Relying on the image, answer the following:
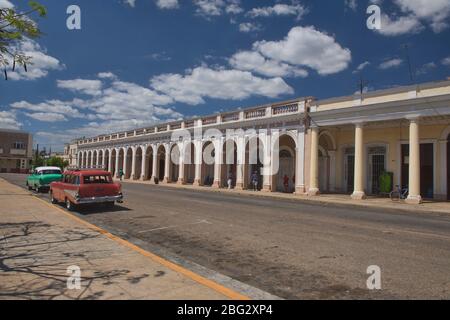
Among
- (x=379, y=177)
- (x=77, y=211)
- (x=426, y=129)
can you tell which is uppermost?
(x=426, y=129)

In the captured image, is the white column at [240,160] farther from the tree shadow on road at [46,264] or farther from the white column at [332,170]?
the tree shadow on road at [46,264]

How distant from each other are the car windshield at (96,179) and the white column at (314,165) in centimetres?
1420

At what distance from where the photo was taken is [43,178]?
73.5ft

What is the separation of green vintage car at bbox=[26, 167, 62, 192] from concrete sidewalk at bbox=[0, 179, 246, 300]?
1475cm

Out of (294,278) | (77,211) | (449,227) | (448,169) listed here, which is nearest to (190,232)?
(294,278)

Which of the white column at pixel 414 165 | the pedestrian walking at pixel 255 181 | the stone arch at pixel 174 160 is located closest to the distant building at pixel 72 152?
the stone arch at pixel 174 160

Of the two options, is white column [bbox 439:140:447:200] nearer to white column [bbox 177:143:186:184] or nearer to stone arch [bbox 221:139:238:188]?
stone arch [bbox 221:139:238:188]

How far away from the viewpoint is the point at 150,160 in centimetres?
4850

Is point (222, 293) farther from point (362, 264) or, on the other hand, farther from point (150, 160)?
point (150, 160)

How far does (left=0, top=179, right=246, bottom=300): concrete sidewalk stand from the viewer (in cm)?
449

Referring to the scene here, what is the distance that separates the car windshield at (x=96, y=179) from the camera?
44.4ft

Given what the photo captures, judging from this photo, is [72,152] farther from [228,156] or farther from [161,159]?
[228,156]

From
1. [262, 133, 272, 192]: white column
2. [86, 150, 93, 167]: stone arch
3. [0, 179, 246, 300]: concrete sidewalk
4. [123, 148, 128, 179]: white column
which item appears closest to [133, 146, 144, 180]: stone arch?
[123, 148, 128, 179]: white column

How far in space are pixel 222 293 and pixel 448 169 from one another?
20.7 m
